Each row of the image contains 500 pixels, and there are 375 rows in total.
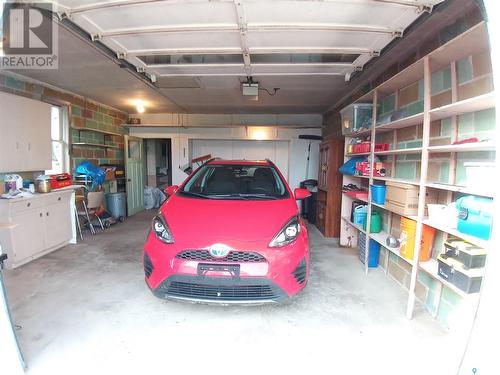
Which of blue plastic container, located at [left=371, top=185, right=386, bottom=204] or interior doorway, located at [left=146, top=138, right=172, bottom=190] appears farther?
interior doorway, located at [left=146, top=138, right=172, bottom=190]

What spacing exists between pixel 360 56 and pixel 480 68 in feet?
3.47

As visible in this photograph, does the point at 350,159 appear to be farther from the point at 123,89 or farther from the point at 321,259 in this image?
the point at 123,89

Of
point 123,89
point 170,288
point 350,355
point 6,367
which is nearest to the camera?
point 6,367

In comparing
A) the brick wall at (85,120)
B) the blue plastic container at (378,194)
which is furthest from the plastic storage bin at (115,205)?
the blue plastic container at (378,194)

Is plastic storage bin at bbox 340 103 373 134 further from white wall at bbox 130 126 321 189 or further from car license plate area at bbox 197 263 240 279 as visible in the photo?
white wall at bbox 130 126 321 189

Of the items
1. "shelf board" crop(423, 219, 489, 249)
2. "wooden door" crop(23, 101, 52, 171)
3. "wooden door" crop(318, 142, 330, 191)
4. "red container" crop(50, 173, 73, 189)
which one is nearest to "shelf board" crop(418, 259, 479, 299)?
"shelf board" crop(423, 219, 489, 249)

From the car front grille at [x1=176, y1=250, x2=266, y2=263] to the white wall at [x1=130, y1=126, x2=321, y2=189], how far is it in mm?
4887

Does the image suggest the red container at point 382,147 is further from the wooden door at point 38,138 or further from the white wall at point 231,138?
the wooden door at point 38,138

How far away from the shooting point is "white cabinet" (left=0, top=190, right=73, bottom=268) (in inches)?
117

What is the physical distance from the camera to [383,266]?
3.18 m

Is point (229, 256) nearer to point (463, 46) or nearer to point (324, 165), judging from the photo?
point (463, 46)

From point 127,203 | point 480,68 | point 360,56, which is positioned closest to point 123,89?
point 127,203
